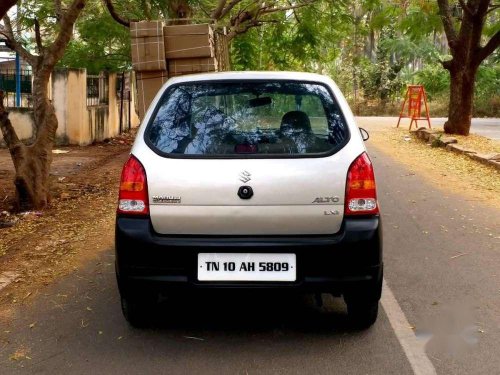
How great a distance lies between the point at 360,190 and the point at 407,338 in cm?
102

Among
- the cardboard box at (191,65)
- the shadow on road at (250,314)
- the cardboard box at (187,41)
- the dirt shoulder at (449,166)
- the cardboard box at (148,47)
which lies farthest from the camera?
the cardboard box at (191,65)

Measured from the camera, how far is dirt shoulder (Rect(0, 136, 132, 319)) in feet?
18.0

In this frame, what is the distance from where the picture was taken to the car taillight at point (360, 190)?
12.5ft

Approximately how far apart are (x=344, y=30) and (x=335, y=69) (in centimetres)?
2518

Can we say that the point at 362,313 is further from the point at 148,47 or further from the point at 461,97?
the point at 461,97

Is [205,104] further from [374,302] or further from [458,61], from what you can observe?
[458,61]

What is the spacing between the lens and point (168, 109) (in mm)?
4145

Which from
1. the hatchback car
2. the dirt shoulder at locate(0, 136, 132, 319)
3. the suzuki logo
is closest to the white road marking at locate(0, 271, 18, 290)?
the dirt shoulder at locate(0, 136, 132, 319)

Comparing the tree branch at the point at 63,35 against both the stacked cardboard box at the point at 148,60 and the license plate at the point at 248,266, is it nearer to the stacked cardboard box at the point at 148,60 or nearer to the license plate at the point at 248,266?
the stacked cardboard box at the point at 148,60

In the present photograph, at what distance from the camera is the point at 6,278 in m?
5.40

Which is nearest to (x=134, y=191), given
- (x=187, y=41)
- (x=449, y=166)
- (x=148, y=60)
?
(x=148, y=60)

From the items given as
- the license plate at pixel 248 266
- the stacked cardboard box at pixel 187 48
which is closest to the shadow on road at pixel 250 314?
the license plate at pixel 248 266

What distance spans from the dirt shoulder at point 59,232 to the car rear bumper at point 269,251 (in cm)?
143

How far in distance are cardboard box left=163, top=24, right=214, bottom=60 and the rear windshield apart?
6122 millimetres
